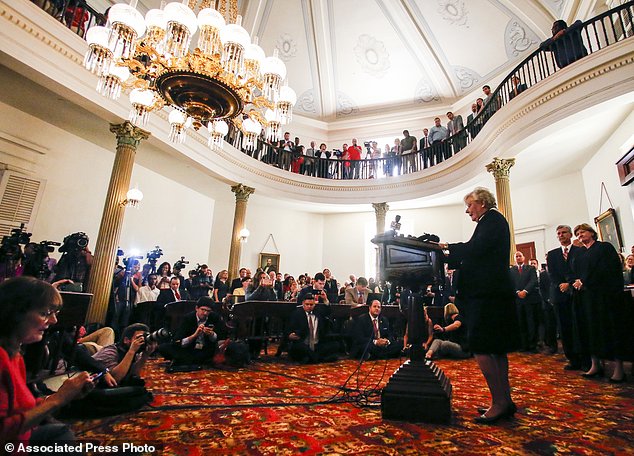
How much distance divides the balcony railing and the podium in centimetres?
620

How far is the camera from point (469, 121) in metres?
9.44

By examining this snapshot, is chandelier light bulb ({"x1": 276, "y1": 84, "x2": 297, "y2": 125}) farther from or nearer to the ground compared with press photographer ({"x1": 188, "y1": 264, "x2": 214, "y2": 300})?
farther from the ground

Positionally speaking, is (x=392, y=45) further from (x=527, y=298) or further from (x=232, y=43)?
(x=527, y=298)

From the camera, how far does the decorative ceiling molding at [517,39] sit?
1040cm

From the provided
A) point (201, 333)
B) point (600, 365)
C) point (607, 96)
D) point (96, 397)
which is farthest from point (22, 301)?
point (607, 96)

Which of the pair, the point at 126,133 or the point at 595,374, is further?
the point at 126,133

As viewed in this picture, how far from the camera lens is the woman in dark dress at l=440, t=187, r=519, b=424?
2.14m

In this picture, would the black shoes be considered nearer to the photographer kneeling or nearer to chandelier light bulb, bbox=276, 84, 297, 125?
the photographer kneeling

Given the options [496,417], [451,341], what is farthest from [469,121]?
[496,417]

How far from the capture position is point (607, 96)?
18.3ft

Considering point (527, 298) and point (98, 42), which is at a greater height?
point (98, 42)

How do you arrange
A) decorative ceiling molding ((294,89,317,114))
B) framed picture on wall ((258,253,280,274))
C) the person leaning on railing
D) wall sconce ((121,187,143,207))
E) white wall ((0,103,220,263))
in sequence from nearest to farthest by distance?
the person leaning on railing, wall sconce ((121,187,143,207)), white wall ((0,103,220,263)), framed picture on wall ((258,253,280,274)), decorative ceiling molding ((294,89,317,114))

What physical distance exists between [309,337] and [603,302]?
3.65 metres

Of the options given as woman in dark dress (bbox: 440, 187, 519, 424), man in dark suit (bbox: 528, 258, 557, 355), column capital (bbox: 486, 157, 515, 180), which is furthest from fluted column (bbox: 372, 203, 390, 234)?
woman in dark dress (bbox: 440, 187, 519, 424)
